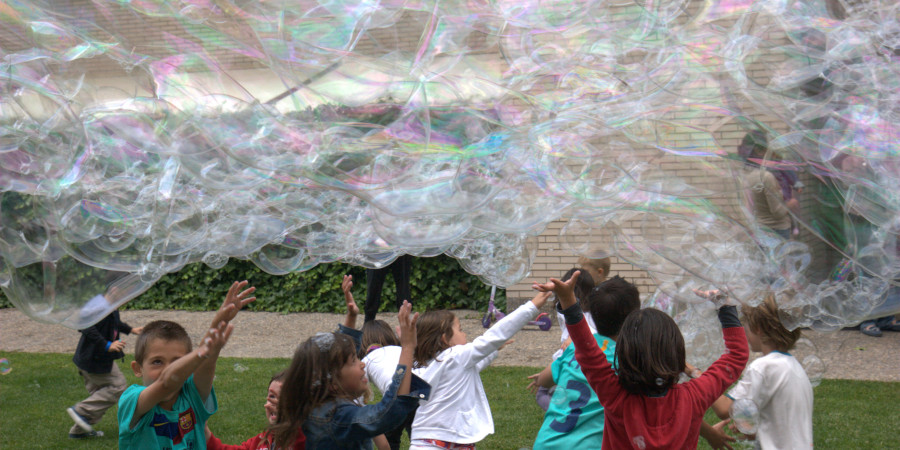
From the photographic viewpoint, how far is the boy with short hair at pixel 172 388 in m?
3.02

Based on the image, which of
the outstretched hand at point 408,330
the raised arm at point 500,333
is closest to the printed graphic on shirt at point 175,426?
the outstretched hand at point 408,330

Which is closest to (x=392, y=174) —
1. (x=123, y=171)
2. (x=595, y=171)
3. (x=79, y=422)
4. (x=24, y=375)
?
(x=595, y=171)

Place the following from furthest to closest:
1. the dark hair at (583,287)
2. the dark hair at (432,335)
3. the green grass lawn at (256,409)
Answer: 1. the green grass lawn at (256,409)
2. the dark hair at (583,287)
3. the dark hair at (432,335)

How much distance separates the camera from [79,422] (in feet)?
20.0

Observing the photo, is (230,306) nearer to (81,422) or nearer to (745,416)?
(745,416)

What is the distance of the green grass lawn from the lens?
580cm

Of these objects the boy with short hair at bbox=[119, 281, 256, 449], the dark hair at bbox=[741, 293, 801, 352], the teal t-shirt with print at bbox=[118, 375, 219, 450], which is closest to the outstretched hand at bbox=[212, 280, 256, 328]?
the boy with short hair at bbox=[119, 281, 256, 449]

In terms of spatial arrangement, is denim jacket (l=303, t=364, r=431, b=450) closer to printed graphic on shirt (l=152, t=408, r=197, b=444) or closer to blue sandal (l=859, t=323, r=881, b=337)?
printed graphic on shirt (l=152, t=408, r=197, b=444)

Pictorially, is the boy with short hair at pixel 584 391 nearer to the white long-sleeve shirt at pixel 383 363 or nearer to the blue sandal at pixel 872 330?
the white long-sleeve shirt at pixel 383 363

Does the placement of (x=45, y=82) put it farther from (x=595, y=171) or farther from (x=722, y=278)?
(x=722, y=278)

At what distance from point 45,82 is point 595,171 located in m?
2.68

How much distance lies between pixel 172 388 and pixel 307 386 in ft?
1.59

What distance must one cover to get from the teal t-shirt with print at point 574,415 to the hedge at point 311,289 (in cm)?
655

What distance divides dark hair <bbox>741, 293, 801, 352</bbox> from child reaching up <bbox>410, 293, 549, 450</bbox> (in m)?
0.91
